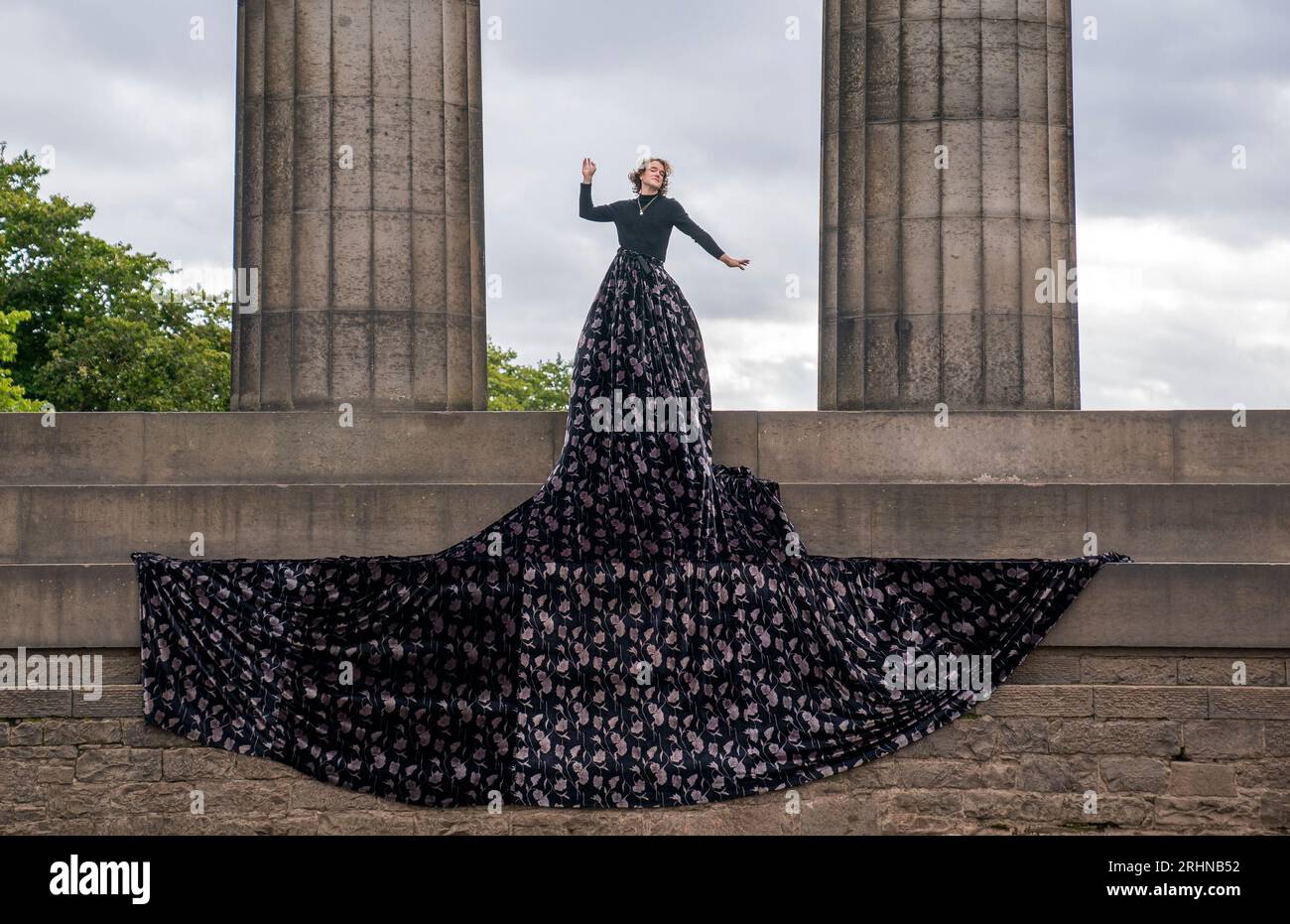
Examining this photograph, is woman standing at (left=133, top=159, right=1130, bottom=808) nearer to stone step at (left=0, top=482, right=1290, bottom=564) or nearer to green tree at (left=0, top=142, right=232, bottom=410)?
stone step at (left=0, top=482, right=1290, bottom=564)

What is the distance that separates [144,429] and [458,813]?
3.99 metres

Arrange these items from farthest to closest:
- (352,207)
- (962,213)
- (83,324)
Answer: (83,324) → (962,213) → (352,207)

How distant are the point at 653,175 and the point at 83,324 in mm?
39868

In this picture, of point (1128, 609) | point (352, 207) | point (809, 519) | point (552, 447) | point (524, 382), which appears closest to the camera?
point (1128, 609)

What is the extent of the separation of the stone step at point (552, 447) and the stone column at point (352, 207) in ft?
2.84

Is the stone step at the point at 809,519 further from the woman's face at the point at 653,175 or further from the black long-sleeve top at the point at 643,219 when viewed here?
the woman's face at the point at 653,175

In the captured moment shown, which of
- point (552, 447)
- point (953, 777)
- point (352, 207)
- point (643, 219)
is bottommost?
point (953, 777)

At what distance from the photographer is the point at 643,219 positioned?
571 inches

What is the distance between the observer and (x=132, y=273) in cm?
5266

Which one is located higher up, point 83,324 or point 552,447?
point 83,324

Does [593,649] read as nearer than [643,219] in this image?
Yes

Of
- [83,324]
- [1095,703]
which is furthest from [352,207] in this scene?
[83,324]

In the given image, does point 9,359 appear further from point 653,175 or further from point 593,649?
point 593,649

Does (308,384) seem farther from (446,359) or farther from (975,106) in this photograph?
(975,106)
